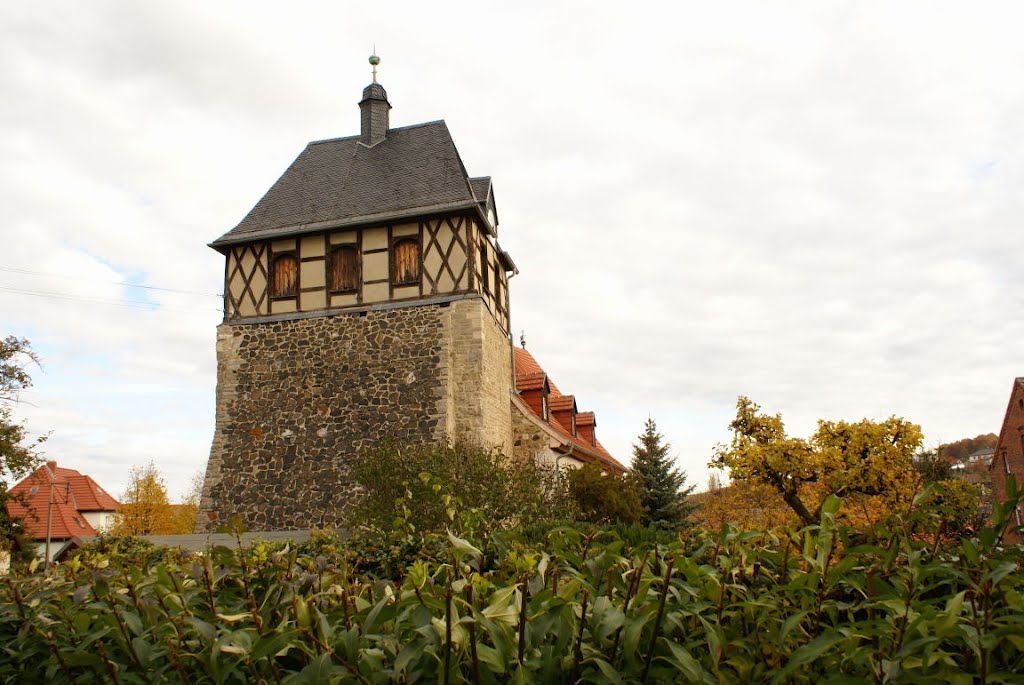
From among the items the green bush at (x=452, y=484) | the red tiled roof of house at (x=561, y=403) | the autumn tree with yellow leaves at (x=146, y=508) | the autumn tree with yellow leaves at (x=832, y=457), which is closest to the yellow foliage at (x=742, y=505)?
the autumn tree with yellow leaves at (x=832, y=457)

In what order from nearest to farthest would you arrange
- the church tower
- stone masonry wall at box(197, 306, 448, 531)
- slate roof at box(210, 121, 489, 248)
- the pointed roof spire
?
stone masonry wall at box(197, 306, 448, 531), the church tower, slate roof at box(210, 121, 489, 248), the pointed roof spire

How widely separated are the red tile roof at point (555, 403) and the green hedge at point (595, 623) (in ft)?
58.4

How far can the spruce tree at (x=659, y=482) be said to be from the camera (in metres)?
25.7

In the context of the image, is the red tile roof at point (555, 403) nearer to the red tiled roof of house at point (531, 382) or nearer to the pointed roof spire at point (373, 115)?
the red tiled roof of house at point (531, 382)

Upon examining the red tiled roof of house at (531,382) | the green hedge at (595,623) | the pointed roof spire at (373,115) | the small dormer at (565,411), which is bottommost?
the green hedge at (595,623)

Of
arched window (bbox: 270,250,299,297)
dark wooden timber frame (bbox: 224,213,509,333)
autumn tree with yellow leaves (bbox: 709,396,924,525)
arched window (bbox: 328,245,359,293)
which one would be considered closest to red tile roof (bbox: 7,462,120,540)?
dark wooden timber frame (bbox: 224,213,509,333)

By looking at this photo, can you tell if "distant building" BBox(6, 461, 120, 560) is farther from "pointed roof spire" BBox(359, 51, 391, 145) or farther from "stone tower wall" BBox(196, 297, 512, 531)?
"pointed roof spire" BBox(359, 51, 391, 145)

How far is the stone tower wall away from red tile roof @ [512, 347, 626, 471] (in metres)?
4.25

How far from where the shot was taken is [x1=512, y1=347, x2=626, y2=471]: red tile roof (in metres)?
22.5

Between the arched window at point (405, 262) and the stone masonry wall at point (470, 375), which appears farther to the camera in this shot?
the arched window at point (405, 262)

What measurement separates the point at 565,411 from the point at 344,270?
10115 mm

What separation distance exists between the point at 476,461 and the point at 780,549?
11149 mm

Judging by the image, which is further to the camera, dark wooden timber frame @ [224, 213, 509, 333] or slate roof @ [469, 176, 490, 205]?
slate roof @ [469, 176, 490, 205]

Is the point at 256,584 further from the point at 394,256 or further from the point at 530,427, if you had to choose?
the point at 530,427
